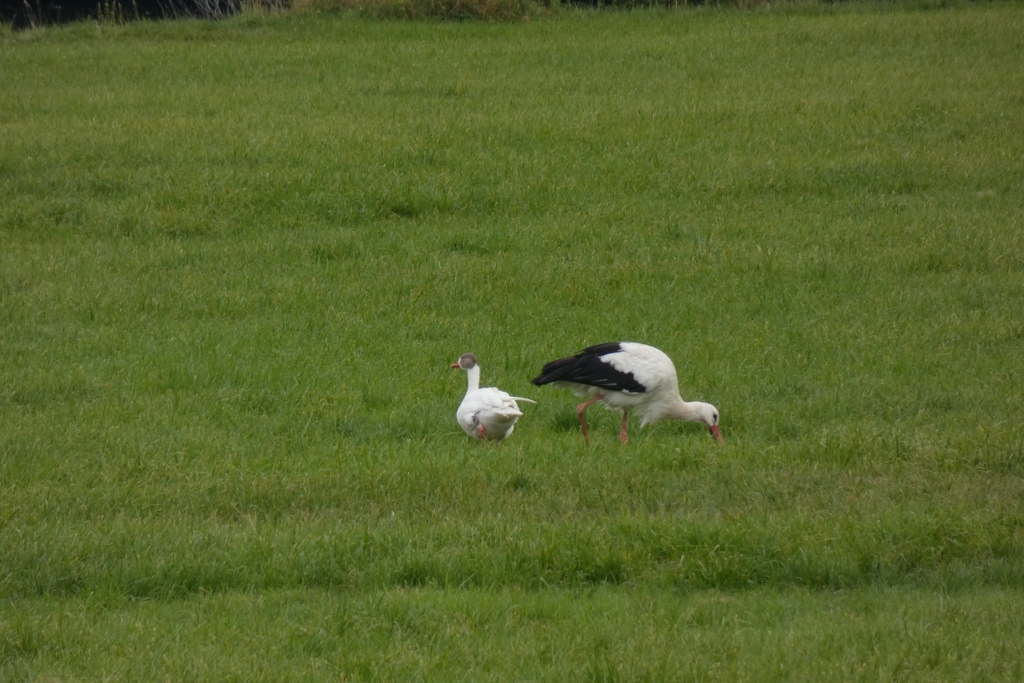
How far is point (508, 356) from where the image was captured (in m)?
10.4

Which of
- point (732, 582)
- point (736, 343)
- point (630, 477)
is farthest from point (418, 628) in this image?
point (736, 343)

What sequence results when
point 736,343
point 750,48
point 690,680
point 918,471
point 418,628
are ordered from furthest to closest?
point 750,48 < point 736,343 < point 918,471 < point 418,628 < point 690,680

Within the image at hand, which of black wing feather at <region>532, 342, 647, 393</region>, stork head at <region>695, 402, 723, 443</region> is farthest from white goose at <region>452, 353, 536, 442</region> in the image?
stork head at <region>695, 402, 723, 443</region>

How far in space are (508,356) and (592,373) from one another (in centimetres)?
156

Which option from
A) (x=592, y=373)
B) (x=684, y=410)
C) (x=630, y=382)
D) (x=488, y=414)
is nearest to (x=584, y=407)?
(x=592, y=373)

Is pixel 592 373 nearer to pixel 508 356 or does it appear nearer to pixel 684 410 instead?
pixel 684 410

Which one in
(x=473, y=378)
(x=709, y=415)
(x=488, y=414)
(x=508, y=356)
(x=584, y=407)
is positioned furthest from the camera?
(x=508, y=356)

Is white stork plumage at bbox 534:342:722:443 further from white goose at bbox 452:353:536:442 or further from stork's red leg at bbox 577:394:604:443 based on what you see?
white goose at bbox 452:353:536:442

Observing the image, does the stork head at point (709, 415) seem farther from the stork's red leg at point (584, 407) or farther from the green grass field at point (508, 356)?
the stork's red leg at point (584, 407)

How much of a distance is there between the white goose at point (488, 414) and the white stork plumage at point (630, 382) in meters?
0.62

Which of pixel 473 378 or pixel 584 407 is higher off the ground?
pixel 473 378

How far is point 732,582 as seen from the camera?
6449 millimetres

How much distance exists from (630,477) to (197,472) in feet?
8.66

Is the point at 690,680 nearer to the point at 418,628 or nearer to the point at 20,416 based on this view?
the point at 418,628
